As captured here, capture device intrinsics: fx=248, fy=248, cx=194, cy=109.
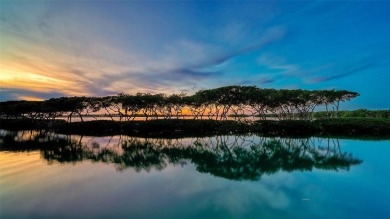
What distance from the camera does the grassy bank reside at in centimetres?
3228

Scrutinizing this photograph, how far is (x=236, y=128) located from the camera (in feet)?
112

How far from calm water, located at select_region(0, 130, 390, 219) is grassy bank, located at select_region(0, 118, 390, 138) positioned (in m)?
15.2

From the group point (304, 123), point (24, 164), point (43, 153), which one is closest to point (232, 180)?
point (24, 164)

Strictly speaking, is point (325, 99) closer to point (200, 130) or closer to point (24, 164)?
point (200, 130)

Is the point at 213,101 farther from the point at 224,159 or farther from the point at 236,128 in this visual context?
the point at 224,159

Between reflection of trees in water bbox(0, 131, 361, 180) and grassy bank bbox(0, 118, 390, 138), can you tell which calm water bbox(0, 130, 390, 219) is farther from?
grassy bank bbox(0, 118, 390, 138)

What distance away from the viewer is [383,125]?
31.7 meters

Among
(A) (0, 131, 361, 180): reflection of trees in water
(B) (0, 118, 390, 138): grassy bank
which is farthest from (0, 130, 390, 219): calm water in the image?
(B) (0, 118, 390, 138): grassy bank

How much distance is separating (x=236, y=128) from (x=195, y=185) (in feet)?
78.7

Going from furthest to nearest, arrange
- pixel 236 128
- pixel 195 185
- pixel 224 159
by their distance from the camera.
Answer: pixel 236 128, pixel 224 159, pixel 195 185

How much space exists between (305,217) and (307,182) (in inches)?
162

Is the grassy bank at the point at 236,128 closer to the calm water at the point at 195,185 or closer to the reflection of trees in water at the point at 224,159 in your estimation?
the reflection of trees in water at the point at 224,159

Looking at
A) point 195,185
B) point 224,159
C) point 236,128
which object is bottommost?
point 195,185

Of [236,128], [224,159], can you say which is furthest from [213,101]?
[224,159]
